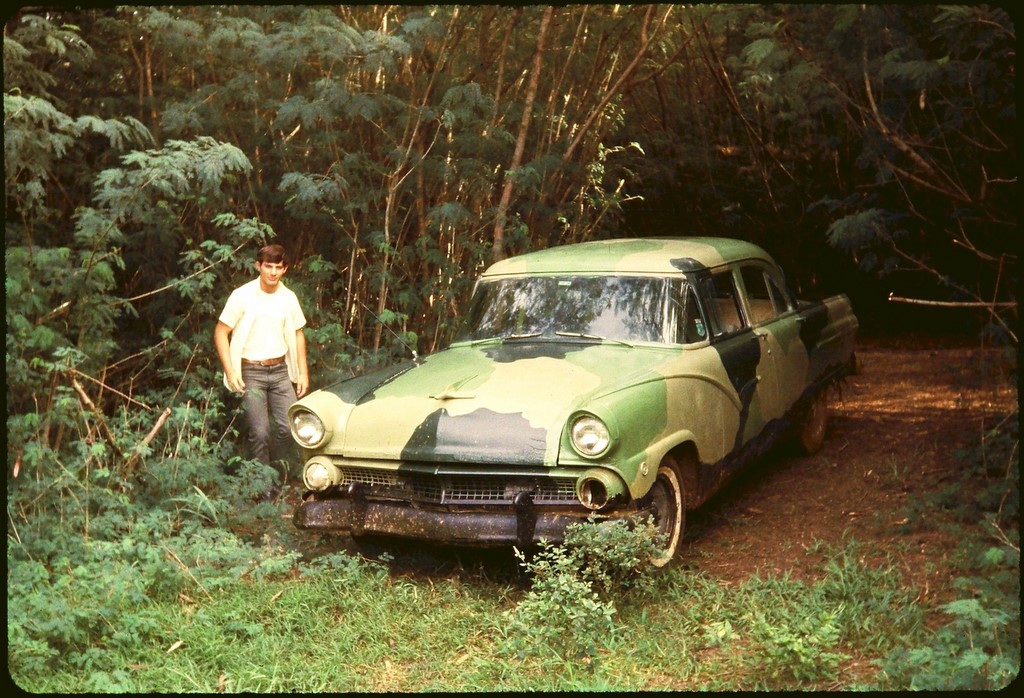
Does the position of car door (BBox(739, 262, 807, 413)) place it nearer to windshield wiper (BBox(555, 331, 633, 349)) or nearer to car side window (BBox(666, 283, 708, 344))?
car side window (BBox(666, 283, 708, 344))

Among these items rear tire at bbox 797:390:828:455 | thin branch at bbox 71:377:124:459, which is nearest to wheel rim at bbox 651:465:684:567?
rear tire at bbox 797:390:828:455

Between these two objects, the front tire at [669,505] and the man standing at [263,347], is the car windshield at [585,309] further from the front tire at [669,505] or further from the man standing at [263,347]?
the man standing at [263,347]

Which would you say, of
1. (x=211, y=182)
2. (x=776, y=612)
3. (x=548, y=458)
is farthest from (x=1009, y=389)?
(x=211, y=182)

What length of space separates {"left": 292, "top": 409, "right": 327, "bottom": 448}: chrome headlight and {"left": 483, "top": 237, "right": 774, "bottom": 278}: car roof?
66.4 inches

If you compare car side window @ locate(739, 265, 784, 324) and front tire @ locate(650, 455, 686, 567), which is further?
car side window @ locate(739, 265, 784, 324)

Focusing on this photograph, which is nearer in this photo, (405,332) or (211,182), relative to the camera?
(211,182)

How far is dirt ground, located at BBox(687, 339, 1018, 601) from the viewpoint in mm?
5516

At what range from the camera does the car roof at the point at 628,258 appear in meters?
6.01

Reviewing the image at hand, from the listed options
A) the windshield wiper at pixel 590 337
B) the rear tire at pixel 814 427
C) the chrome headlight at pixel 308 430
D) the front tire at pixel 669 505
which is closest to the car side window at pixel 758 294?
the rear tire at pixel 814 427

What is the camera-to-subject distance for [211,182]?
22.7 ft

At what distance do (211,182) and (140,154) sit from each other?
19.5 inches

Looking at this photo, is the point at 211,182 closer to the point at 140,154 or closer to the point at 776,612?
the point at 140,154

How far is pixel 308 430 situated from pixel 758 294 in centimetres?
339

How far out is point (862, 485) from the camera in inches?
264
